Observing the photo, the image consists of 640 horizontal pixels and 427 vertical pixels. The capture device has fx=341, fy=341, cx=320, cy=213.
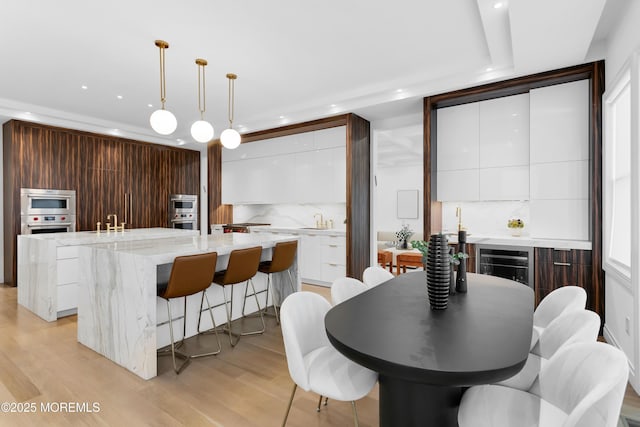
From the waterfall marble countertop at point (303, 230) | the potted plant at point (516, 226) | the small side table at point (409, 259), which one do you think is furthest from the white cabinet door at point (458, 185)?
the waterfall marble countertop at point (303, 230)

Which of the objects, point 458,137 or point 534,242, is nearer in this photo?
point 534,242

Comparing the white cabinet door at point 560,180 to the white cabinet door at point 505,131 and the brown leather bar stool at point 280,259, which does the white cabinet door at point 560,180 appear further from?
the brown leather bar stool at point 280,259

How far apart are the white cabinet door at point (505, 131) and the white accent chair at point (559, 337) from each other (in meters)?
2.68

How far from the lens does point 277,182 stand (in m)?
6.18

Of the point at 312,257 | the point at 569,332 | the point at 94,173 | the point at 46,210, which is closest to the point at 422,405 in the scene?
the point at 569,332

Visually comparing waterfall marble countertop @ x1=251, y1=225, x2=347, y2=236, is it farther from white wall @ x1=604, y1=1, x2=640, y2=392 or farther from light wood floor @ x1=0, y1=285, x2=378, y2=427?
white wall @ x1=604, y1=1, x2=640, y2=392

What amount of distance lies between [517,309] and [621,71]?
2.25 meters

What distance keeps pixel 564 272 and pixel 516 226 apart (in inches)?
31.0

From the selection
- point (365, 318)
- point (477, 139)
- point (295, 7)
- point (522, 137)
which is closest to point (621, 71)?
point (522, 137)

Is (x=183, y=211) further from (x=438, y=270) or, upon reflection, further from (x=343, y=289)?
(x=438, y=270)

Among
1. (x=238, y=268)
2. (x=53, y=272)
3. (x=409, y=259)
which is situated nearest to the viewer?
(x=238, y=268)

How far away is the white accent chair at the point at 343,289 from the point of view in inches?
89.3

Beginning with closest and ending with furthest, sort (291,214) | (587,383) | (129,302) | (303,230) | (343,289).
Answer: (587,383) → (343,289) → (129,302) → (303,230) → (291,214)

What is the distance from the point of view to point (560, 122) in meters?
3.60
